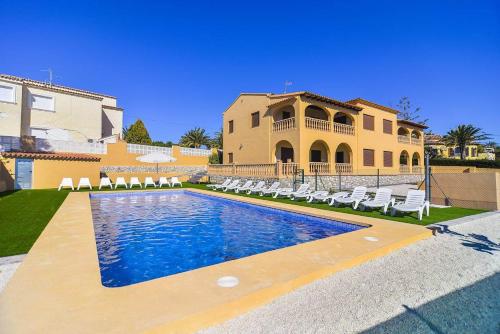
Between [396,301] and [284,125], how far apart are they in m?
16.5

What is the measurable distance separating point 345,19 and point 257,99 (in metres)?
8.51

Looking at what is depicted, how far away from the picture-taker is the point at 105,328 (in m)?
2.46

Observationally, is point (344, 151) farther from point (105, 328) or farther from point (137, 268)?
point (105, 328)

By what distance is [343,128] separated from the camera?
69.0ft

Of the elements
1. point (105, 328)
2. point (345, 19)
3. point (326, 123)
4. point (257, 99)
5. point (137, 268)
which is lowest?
point (137, 268)

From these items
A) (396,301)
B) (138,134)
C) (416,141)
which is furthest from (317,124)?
(138,134)

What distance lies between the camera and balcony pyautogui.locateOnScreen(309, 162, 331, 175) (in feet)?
59.2

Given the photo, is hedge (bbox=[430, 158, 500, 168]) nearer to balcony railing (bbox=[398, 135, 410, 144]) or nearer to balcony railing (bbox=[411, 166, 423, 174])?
balcony railing (bbox=[411, 166, 423, 174])

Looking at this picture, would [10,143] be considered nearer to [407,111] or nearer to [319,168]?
[319,168]

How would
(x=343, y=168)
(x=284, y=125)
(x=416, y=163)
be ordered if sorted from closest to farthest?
(x=284, y=125) < (x=343, y=168) < (x=416, y=163)

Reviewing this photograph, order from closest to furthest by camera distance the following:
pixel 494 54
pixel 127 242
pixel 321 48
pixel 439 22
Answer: pixel 127 242, pixel 439 22, pixel 494 54, pixel 321 48

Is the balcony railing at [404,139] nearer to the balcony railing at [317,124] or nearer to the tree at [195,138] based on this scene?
the balcony railing at [317,124]

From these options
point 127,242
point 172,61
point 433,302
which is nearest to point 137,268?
point 127,242

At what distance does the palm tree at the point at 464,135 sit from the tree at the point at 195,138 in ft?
122
